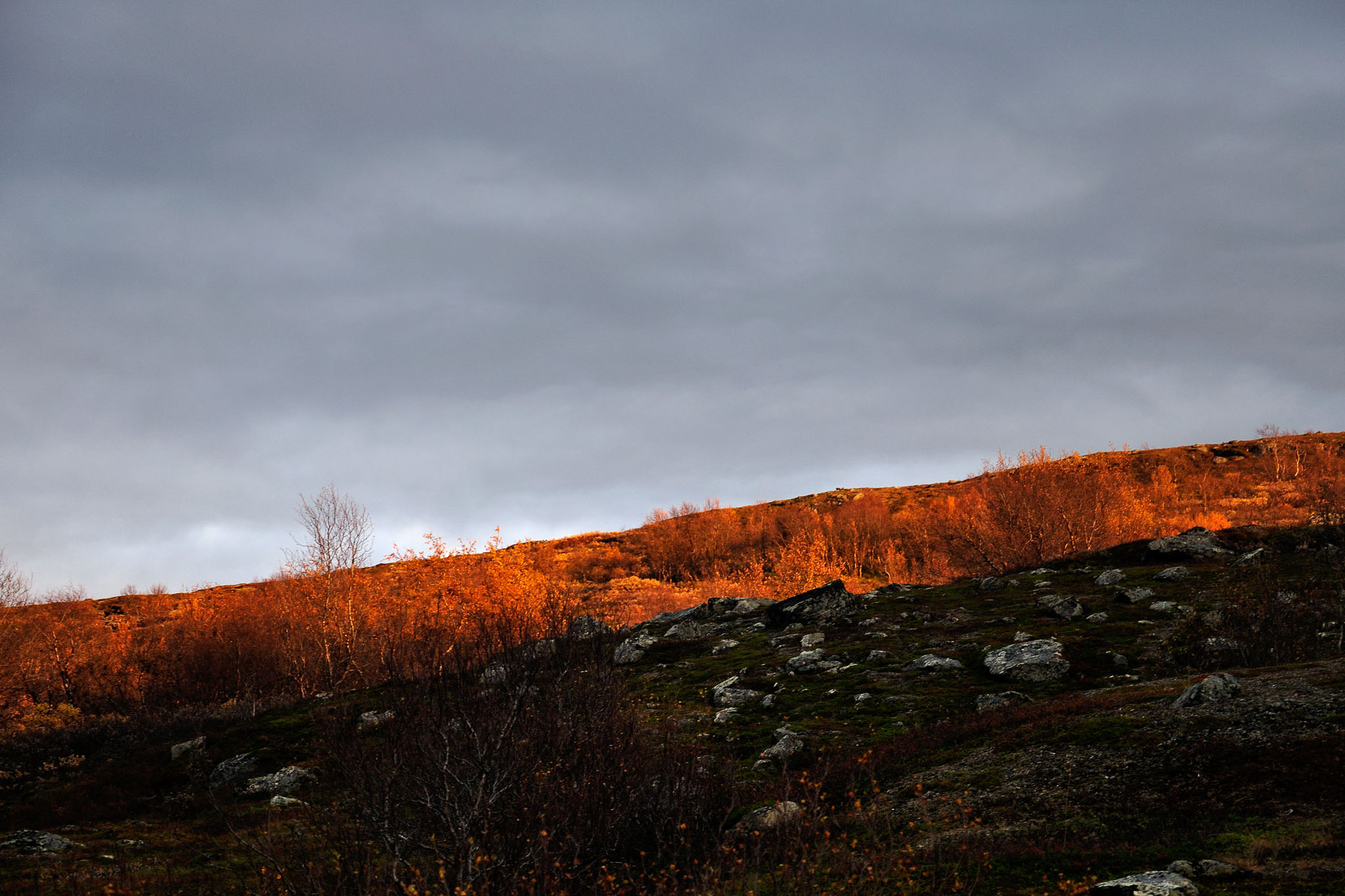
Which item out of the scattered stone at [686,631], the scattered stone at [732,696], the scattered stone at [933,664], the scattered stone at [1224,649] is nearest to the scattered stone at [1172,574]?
the scattered stone at [1224,649]

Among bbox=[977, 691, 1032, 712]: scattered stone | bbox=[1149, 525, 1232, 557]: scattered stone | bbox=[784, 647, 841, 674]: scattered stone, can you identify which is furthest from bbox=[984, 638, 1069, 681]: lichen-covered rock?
bbox=[1149, 525, 1232, 557]: scattered stone

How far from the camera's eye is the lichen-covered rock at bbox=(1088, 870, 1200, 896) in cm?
622

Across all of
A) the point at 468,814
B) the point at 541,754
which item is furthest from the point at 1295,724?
the point at 468,814

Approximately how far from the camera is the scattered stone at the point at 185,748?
2116cm

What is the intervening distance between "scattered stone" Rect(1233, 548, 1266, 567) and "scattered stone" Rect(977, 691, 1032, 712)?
12365mm

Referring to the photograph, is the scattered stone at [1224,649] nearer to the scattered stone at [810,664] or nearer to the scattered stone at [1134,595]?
the scattered stone at [1134,595]

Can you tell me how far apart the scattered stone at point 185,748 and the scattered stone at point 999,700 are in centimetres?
2140

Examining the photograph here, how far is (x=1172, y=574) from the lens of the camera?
24.1 m

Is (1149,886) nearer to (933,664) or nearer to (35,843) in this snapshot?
(933,664)

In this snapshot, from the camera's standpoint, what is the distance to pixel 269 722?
2362 cm

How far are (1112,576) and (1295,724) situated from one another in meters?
17.0

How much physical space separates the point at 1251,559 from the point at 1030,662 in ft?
38.2

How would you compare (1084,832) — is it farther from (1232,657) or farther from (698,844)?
(1232,657)

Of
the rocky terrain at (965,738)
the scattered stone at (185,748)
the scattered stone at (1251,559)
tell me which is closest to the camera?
the rocky terrain at (965,738)
